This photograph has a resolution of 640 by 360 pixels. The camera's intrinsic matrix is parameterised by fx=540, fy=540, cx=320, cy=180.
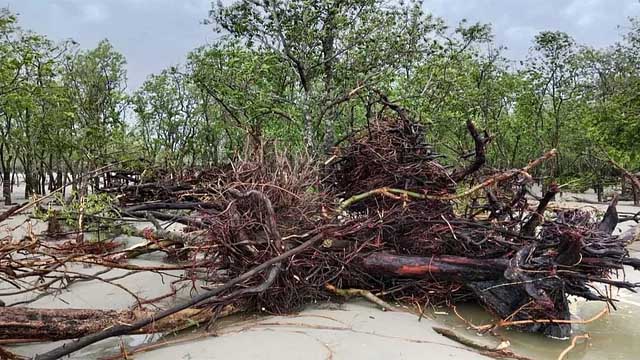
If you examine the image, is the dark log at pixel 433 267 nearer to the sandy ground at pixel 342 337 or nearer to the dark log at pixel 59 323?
the sandy ground at pixel 342 337

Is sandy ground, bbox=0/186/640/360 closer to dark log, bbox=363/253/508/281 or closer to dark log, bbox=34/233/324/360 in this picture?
dark log, bbox=34/233/324/360

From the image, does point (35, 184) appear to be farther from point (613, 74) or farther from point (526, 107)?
point (613, 74)

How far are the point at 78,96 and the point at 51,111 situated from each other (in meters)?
1.91

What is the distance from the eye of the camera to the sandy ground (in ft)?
15.7

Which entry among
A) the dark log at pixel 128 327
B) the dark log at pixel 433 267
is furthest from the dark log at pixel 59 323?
the dark log at pixel 433 267

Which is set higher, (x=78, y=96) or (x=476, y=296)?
(x=78, y=96)

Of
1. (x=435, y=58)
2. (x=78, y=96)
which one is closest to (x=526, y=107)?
(x=435, y=58)

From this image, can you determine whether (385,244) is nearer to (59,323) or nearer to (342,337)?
(342,337)

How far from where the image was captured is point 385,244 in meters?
7.10

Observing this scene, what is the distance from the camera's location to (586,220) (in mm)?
6754

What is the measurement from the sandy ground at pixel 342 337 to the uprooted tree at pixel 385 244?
0.26m

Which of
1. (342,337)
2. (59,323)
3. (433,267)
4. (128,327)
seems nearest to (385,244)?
(433,267)

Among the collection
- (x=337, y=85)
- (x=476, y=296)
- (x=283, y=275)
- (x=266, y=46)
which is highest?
(x=266, y=46)

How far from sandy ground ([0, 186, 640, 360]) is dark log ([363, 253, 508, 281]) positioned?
0.50m
